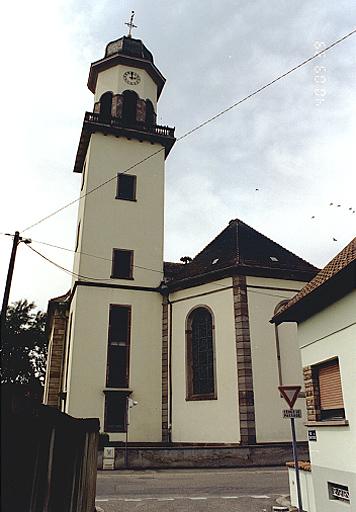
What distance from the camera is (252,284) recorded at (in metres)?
21.5

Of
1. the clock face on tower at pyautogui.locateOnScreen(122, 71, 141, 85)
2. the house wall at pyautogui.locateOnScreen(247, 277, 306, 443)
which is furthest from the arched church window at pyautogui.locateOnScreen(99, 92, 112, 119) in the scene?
the house wall at pyautogui.locateOnScreen(247, 277, 306, 443)

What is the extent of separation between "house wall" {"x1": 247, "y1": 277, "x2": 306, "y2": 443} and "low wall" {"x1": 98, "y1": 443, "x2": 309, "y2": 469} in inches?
34.7

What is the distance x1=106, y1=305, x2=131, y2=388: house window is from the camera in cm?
2205

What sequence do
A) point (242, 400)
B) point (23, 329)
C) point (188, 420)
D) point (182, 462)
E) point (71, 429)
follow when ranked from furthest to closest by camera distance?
point (23, 329), point (188, 420), point (242, 400), point (182, 462), point (71, 429)

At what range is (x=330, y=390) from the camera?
29.2ft

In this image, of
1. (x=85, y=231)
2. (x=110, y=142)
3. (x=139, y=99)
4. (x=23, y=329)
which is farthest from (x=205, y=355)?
(x=23, y=329)

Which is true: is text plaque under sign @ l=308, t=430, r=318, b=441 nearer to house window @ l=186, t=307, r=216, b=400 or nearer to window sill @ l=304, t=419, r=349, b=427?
window sill @ l=304, t=419, r=349, b=427

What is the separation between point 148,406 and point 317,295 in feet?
48.9

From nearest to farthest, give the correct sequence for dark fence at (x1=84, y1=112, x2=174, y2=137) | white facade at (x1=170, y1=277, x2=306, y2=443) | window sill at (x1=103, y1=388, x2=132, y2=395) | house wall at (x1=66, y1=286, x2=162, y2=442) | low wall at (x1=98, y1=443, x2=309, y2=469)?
low wall at (x1=98, y1=443, x2=309, y2=469) → white facade at (x1=170, y1=277, x2=306, y2=443) → house wall at (x1=66, y1=286, x2=162, y2=442) → window sill at (x1=103, y1=388, x2=132, y2=395) → dark fence at (x1=84, y1=112, x2=174, y2=137)

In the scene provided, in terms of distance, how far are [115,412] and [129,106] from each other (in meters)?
17.5

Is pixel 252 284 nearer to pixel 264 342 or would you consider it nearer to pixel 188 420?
pixel 264 342

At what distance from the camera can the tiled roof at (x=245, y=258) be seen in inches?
865

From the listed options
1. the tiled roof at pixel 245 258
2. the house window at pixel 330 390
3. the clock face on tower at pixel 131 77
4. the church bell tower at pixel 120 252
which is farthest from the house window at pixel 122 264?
the house window at pixel 330 390

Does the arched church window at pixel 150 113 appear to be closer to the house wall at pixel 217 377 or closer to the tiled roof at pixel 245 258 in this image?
the tiled roof at pixel 245 258
